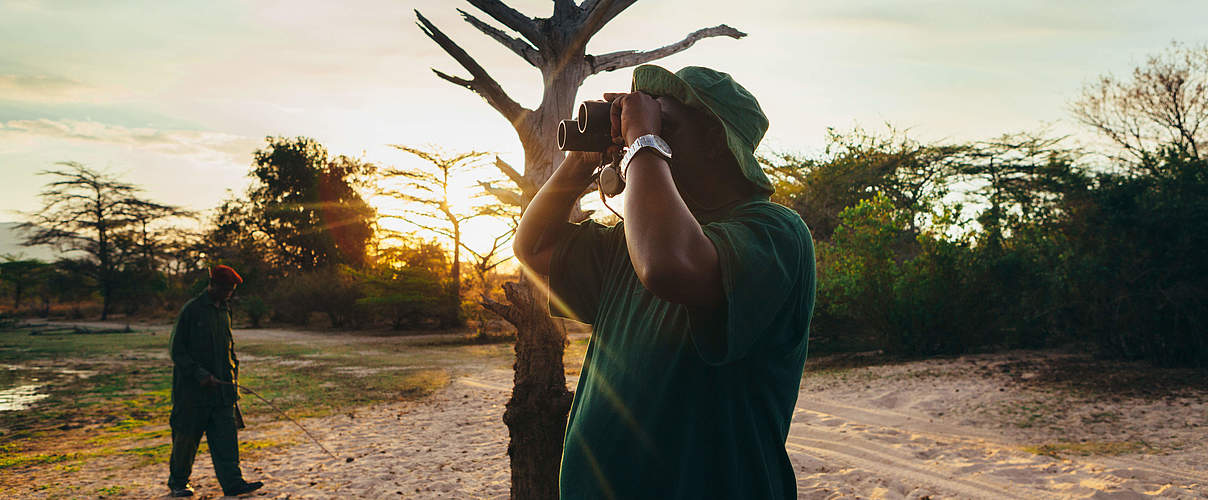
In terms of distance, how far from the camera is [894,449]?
624cm

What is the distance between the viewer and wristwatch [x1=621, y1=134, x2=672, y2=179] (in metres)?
1.26

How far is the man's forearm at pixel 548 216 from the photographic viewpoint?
1.66 m

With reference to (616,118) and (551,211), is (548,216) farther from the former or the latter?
(616,118)

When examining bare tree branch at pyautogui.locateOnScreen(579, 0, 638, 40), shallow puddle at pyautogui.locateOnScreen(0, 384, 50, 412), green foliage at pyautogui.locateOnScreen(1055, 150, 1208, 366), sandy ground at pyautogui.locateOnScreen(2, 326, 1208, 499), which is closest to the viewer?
bare tree branch at pyautogui.locateOnScreen(579, 0, 638, 40)

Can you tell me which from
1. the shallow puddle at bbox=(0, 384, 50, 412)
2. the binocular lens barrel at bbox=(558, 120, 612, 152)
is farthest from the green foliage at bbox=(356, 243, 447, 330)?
the binocular lens barrel at bbox=(558, 120, 612, 152)

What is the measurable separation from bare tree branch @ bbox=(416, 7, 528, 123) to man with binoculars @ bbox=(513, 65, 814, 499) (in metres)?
2.42

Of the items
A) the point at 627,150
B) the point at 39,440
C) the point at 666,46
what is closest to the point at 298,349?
the point at 39,440

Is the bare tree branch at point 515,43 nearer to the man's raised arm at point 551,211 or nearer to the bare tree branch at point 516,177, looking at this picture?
the bare tree branch at point 516,177

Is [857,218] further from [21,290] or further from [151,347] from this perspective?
[21,290]

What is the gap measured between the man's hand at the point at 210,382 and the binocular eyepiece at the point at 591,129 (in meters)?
4.88

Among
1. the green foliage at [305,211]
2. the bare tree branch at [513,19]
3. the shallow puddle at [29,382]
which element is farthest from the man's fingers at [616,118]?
the green foliage at [305,211]

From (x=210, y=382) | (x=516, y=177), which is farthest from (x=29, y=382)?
(x=516, y=177)

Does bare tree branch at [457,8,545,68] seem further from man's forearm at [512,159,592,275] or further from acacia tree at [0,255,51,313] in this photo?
acacia tree at [0,255,51,313]

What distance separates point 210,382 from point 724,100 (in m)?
5.24
